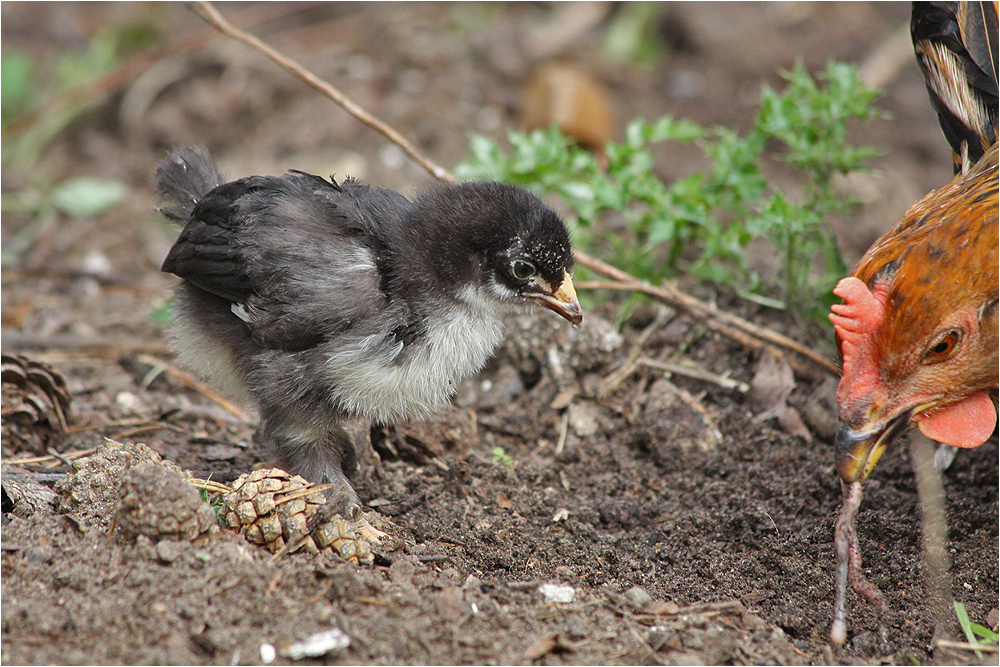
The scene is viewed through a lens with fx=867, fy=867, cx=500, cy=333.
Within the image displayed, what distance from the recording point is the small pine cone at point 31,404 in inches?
152

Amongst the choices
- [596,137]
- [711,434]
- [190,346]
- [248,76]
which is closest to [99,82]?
[248,76]

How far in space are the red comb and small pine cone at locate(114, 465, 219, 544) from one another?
224 cm

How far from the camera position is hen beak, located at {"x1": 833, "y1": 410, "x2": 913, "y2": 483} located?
3.01 m

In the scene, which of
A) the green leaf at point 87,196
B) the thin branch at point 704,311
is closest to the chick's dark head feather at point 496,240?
the thin branch at point 704,311

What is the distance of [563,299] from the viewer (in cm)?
351

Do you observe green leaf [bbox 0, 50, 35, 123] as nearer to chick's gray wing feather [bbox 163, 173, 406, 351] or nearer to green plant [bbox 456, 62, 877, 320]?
green plant [bbox 456, 62, 877, 320]

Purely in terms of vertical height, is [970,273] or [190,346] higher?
[970,273]

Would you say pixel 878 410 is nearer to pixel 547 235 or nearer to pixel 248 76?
pixel 547 235

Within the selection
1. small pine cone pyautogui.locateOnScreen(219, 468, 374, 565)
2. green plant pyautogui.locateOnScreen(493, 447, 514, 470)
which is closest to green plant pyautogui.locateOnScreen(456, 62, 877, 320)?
green plant pyautogui.locateOnScreen(493, 447, 514, 470)

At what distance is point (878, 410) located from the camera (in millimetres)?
3041

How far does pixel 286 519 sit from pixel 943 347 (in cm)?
234

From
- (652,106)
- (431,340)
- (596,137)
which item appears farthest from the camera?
(652,106)

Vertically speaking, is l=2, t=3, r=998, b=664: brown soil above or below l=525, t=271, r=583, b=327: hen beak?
below

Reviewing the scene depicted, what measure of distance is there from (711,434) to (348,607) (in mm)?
2121
